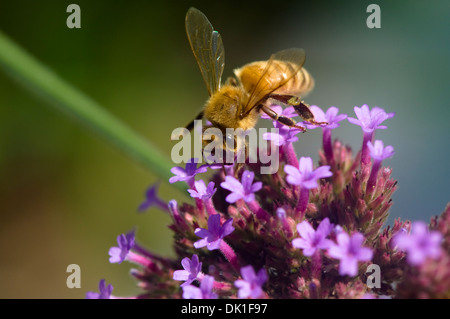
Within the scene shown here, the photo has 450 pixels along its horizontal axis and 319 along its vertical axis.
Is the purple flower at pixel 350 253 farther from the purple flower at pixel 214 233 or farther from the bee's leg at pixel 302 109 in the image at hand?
the bee's leg at pixel 302 109

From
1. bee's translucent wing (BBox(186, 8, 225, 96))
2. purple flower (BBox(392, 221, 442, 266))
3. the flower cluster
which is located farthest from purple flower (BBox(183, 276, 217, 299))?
bee's translucent wing (BBox(186, 8, 225, 96))

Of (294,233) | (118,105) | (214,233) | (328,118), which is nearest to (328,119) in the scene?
(328,118)

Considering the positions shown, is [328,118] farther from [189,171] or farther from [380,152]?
[189,171]

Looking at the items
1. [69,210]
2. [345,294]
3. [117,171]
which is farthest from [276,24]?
[345,294]

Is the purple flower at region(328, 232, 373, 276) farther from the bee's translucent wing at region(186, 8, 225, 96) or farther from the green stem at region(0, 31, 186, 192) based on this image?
the green stem at region(0, 31, 186, 192)

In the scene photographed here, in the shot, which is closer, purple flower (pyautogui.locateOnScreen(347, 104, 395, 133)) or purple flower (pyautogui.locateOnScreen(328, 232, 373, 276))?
purple flower (pyautogui.locateOnScreen(328, 232, 373, 276))

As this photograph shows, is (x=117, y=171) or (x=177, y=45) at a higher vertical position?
(x=177, y=45)
